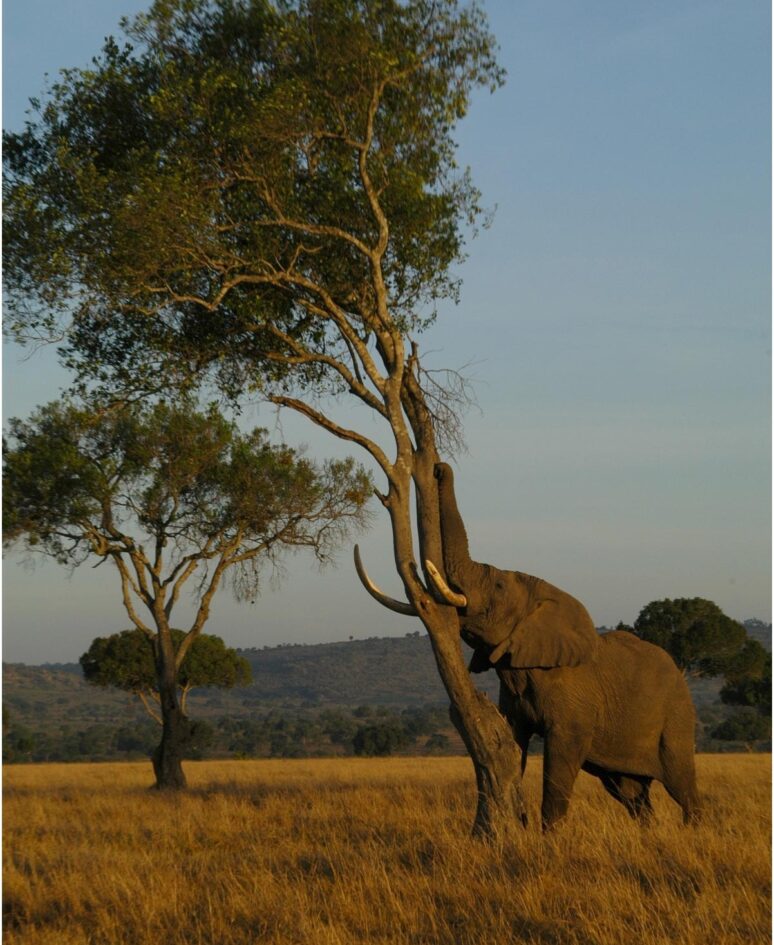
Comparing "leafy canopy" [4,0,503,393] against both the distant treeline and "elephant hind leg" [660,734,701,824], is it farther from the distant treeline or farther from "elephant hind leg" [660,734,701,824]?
the distant treeline

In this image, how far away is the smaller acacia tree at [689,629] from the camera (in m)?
43.8

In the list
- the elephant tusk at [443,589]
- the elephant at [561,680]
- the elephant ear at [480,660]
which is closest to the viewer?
the elephant tusk at [443,589]

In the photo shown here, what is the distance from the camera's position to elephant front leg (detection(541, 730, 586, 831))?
13617 mm

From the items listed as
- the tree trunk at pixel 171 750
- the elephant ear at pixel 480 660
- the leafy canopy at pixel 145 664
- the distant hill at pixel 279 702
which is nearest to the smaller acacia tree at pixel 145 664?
the leafy canopy at pixel 145 664

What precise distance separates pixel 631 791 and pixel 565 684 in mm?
2364

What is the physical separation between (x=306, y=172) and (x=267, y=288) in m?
1.60

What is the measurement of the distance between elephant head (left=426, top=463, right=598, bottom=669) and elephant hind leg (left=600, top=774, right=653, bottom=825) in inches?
86.5

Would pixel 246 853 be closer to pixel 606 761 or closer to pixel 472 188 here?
pixel 606 761

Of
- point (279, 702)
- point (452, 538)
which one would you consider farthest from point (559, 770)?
point (279, 702)

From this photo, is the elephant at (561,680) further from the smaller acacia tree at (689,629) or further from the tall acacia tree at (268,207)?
the smaller acacia tree at (689,629)

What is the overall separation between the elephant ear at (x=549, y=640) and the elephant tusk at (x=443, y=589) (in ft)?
2.57

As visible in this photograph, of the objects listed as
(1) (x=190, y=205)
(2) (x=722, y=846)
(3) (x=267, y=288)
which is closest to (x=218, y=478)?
(3) (x=267, y=288)

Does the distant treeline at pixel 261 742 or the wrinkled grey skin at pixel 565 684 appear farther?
the distant treeline at pixel 261 742

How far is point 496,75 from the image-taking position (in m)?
15.3
